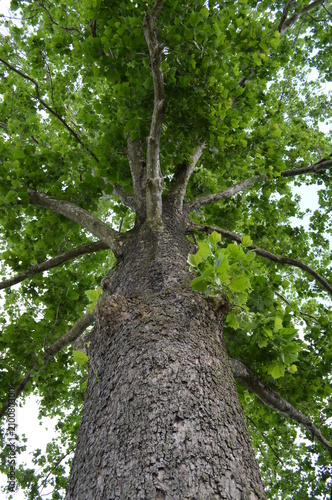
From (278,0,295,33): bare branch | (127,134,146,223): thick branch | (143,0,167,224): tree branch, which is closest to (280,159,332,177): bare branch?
(127,134,146,223): thick branch

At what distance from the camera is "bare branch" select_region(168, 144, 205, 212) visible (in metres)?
4.38

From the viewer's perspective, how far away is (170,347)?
1868 mm

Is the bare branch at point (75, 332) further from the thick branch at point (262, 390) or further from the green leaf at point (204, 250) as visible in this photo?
the green leaf at point (204, 250)

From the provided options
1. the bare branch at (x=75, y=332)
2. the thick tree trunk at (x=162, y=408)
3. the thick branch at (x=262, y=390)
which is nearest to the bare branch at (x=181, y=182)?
the bare branch at (x=75, y=332)

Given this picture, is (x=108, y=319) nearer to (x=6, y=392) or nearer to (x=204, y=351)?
(x=204, y=351)

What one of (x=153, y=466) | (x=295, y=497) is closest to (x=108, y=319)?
(x=153, y=466)

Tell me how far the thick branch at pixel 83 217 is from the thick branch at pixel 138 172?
0.36 metres

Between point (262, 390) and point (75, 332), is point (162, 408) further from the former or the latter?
point (75, 332)

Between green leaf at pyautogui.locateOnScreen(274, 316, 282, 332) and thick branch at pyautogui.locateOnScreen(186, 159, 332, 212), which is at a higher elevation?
thick branch at pyautogui.locateOnScreen(186, 159, 332, 212)

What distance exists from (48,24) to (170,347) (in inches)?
225

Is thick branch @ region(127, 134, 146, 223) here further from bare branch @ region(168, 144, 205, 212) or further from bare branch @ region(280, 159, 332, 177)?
bare branch @ region(280, 159, 332, 177)

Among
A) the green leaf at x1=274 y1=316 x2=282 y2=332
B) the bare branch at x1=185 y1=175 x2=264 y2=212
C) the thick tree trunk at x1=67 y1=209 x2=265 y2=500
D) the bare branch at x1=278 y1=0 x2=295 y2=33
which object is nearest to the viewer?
the thick tree trunk at x1=67 y1=209 x2=265 y2=500

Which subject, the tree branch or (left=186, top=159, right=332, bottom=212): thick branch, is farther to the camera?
(left=186, top=159, right=332, bottom=212): thick branch

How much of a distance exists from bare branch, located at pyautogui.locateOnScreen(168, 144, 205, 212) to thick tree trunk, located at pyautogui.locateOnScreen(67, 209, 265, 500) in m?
1.96
